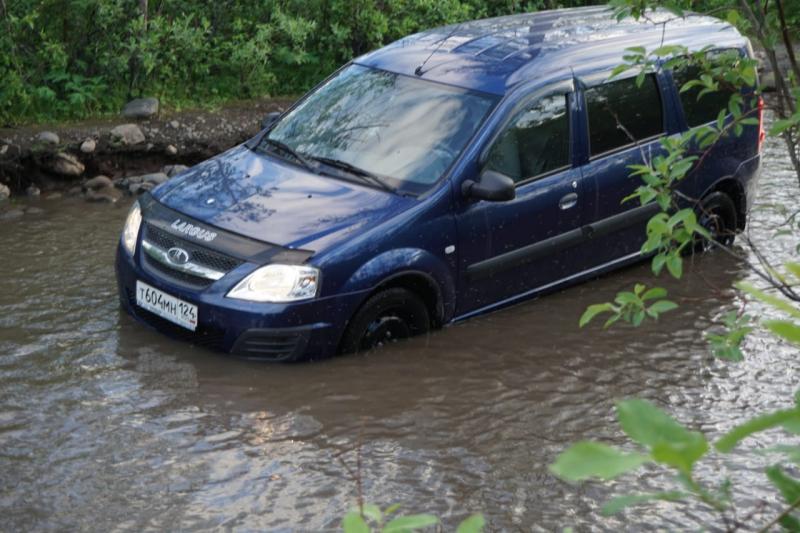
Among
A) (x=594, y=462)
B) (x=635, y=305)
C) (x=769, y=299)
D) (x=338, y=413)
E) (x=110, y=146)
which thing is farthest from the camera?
(x=110, y=146)

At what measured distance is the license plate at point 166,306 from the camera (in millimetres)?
6250

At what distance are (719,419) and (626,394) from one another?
49 cm

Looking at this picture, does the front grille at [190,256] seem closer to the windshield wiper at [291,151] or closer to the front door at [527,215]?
the windshield wiper at [291,151]

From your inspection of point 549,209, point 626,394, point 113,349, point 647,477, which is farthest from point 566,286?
point 113,349

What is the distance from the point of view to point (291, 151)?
7.13 metres

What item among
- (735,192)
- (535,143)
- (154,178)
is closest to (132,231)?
(535,143)

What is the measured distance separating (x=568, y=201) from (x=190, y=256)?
222 cm

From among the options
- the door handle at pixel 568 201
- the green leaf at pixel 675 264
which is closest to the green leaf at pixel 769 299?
the green leaf at pixel 675 264

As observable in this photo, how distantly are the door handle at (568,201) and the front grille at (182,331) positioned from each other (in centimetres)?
214

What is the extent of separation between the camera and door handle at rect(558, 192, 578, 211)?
705 centimetres

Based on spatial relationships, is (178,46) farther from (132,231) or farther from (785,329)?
(785,329)

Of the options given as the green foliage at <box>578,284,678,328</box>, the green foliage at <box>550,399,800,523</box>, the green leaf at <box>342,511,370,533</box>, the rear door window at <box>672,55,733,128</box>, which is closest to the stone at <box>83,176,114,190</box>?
the rear door window at <box>672,55,733,128</box>

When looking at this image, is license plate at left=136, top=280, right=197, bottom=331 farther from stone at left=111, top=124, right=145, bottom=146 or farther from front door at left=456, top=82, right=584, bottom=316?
stone at left=111, top=124, right=145, bottom=146

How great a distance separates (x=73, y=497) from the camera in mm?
5004
